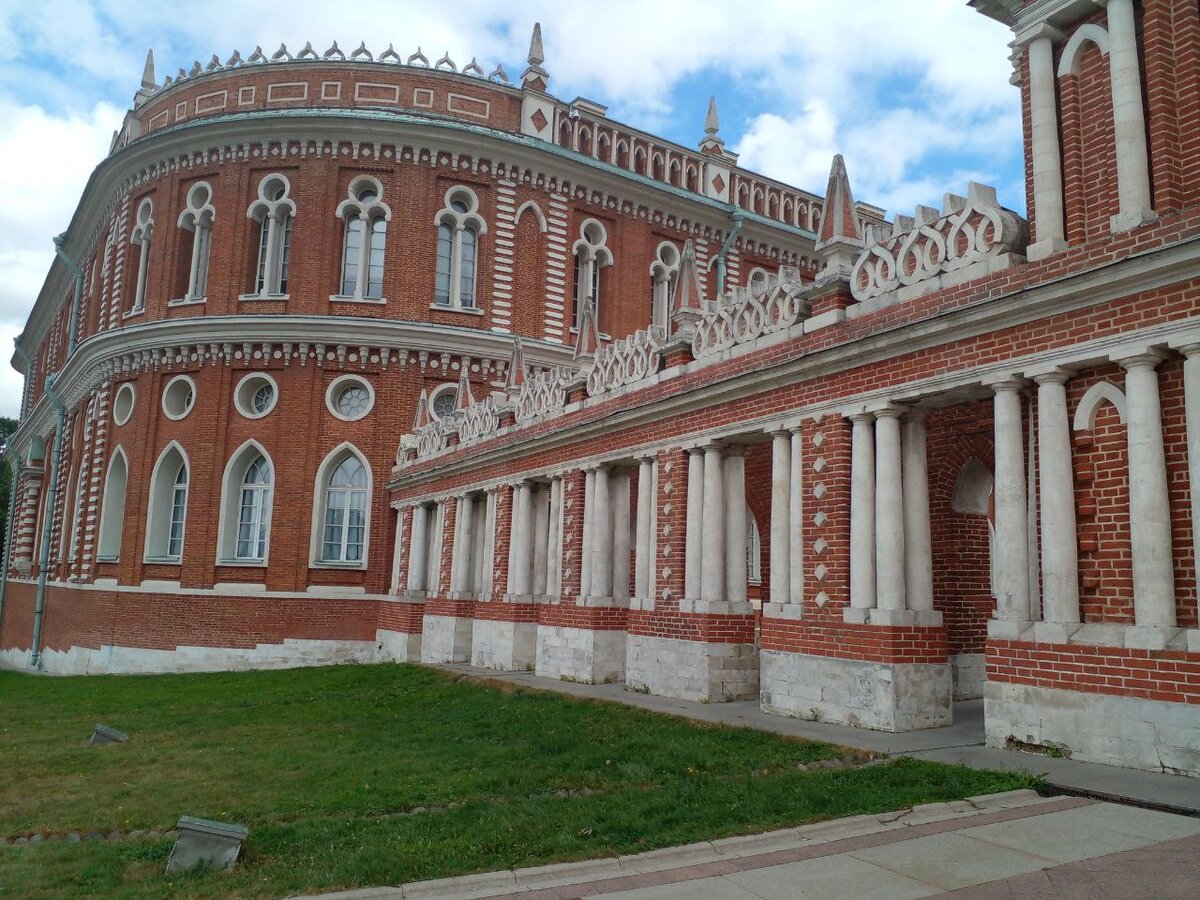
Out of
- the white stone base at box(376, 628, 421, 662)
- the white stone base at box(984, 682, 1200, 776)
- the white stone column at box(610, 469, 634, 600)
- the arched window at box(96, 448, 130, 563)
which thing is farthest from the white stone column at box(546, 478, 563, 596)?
the arched window at box(96, 448, 130, 563)

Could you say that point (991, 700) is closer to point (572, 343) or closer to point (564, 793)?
point (564, 793)

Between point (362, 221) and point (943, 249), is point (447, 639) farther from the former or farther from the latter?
point (943, 249)

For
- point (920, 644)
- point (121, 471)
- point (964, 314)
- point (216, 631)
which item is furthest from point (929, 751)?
point (121, 471)

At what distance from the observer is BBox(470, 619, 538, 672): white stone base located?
18.3 meters

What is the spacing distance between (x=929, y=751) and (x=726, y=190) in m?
28.9

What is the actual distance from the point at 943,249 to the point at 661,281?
2338 centimetres

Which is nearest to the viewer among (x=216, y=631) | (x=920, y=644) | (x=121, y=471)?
(x=920, y=644)

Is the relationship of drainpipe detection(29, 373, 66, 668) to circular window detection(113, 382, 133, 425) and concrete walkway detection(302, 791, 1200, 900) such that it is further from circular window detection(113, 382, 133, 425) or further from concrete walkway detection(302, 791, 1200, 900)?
concrete walkway detection(302, 791, 1200, 900)

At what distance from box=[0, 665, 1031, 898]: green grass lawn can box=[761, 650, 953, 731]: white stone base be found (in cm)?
128

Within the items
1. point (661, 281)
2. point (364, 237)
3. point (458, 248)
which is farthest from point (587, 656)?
point (661, 281)

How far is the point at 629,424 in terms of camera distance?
15406 mm

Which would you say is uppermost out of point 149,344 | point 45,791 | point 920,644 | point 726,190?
point 726,190

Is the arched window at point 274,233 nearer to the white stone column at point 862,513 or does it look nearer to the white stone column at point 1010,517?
the white stone column at point 862,513

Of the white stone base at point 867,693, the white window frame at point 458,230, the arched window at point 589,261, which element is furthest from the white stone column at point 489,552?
the arched window at point 589,261
